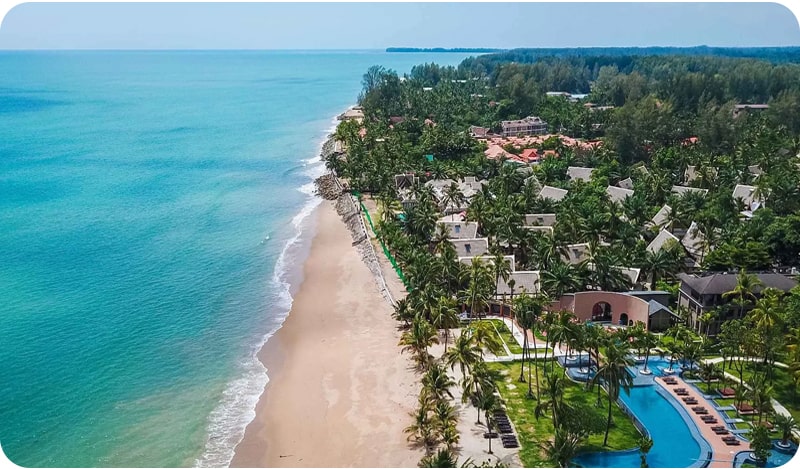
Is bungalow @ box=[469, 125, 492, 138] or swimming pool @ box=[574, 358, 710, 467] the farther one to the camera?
bungalow @ box=[469, 125, 492, 138]

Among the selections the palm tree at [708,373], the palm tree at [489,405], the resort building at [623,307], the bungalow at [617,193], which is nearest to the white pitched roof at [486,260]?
the resort building at [623,307]

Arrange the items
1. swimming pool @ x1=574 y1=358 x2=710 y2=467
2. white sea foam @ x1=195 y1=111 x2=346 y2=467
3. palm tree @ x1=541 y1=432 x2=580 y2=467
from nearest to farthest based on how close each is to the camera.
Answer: palm tree @ x1=541 y1=432 x2=580 y2=467 → swimming pool @ x1=574 y1=358 x2=710 y2=467 → white sea foam @ x1=195 y1=111 x2=346 y2=467

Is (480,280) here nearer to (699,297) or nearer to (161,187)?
(699,297)

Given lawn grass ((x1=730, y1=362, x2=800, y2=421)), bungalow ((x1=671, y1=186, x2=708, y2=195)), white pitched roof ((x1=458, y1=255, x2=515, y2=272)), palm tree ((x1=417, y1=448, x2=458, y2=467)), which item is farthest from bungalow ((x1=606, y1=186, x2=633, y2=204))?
palm tree ((x1=417, y1=448, x2=458, y2=467))

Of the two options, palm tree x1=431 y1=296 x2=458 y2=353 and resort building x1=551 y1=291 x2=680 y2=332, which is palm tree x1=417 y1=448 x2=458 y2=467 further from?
resort building x1=551 y1=291 x2=680 y2=332

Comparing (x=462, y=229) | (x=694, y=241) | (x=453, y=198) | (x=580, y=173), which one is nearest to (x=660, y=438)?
(x=694, y=241)

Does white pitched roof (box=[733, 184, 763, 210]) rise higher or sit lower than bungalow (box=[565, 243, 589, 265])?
higher

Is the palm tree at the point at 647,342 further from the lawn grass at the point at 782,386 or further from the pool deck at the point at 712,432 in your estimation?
the lawn grass at the point at 782,386
